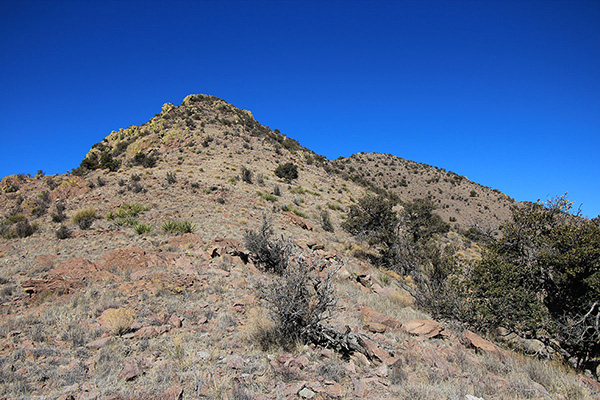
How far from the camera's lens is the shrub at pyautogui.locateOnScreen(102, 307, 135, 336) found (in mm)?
5012

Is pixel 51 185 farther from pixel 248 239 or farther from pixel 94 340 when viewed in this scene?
pixel 94 340

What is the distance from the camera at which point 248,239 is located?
31.8 ft

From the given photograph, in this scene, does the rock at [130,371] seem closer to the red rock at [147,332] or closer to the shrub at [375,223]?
the red rock at [147,332]

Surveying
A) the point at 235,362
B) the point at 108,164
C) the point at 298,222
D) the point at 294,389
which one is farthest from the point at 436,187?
the point at 294,389

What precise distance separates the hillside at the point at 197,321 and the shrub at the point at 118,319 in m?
0.03

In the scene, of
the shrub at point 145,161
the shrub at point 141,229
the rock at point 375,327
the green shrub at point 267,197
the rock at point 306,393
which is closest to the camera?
the rock at point 306,393

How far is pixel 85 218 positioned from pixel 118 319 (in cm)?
926

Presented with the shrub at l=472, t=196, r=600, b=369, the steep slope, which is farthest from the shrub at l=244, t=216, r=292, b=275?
the steep slope

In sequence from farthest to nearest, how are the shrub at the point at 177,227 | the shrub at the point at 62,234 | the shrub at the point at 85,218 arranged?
1. the shrub at the point at 85,218
2. the shrub at the point at 177,227
3. the shrub at the point at 62,234

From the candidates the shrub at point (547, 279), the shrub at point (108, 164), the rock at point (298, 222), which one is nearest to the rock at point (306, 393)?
the shrub at point (547, 279)

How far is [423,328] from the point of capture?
6.09 meters

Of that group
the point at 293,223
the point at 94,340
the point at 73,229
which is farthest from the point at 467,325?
the point at 73,229

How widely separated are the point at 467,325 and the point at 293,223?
920 centimetres

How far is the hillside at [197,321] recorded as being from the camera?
393 cm
